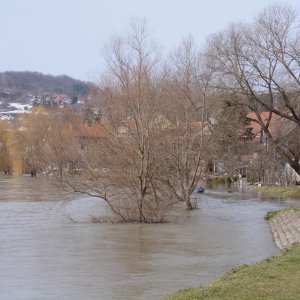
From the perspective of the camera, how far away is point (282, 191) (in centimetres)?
5562

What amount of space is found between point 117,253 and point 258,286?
10.1 metres

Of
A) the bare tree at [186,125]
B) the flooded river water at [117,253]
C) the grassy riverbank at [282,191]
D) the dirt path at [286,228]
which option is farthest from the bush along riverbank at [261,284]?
the grassy riverbank at [282,191]

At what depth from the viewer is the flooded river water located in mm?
14094

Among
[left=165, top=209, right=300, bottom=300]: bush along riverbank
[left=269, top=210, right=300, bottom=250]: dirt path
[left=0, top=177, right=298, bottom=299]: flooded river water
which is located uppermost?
[left=165, top=209, right=300, bottom=300]: bush along riverbank

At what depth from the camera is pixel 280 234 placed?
75.5ft

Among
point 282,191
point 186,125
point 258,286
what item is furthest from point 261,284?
point 282,191

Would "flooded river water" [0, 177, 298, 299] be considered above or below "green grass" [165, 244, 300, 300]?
below

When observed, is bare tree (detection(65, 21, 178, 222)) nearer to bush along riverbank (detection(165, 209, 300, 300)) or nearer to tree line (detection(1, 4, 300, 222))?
tree line (detection(1, 4, 300, 222))

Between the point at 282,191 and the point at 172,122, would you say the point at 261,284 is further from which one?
the point at 282,191

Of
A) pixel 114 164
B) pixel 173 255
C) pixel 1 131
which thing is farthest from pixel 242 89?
pixel 1 131

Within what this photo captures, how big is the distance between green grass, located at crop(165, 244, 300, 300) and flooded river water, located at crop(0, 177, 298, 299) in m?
2.29

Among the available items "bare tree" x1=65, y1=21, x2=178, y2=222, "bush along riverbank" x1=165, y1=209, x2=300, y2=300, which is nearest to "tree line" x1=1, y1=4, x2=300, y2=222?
"bare tree" x1=65, y1=21, x2=178, y2=222

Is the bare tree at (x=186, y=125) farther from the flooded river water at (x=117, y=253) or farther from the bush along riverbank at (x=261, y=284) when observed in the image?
the bush along riverbank at (x=261, y=284)

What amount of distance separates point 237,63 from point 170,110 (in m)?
6.21
